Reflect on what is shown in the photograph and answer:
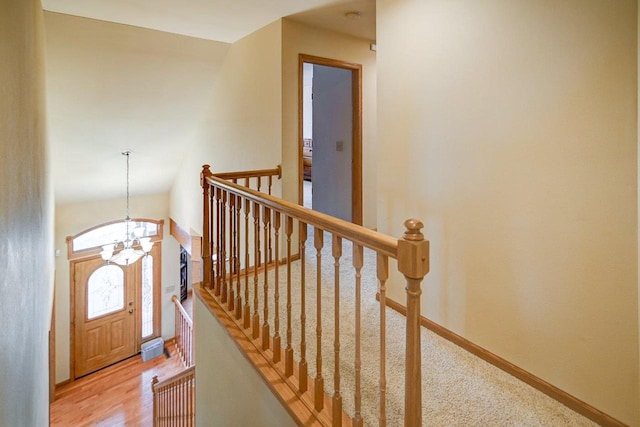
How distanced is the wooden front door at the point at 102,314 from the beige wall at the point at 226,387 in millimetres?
4992

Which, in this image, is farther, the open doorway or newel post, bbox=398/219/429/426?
the open doorway

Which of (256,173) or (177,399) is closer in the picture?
(256,173)

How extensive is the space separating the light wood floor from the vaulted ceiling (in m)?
3.18

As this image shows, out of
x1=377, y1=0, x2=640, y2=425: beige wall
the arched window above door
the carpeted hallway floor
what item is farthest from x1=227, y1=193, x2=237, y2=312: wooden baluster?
the arched window above door

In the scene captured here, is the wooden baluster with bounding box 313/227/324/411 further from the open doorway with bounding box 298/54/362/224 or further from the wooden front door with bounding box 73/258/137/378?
the wooden front door with bounding box 73/258/137/378

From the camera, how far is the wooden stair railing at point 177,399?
14.9 ft

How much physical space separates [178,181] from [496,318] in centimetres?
617

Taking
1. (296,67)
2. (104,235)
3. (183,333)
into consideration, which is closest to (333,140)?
(296,67)

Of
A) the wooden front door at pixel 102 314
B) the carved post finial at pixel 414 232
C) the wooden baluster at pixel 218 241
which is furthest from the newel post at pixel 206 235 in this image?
the wooden front door at pixel 102 314

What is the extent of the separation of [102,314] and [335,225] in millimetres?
7219

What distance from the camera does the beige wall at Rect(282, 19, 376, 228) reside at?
3.54 metres

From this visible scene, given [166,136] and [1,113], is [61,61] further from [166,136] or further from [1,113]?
[1,113]

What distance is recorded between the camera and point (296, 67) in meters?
3.60

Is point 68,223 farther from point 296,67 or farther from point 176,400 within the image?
point 296,67
